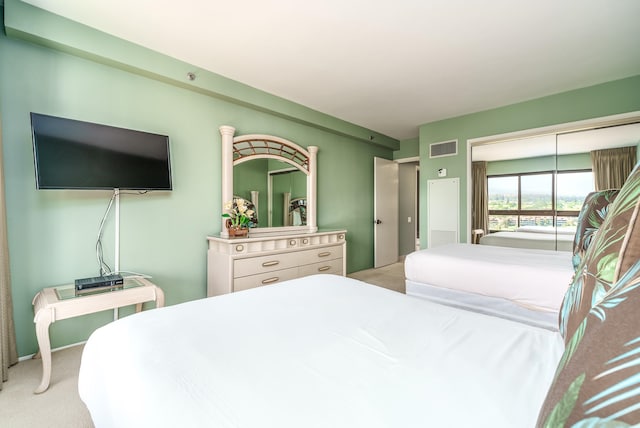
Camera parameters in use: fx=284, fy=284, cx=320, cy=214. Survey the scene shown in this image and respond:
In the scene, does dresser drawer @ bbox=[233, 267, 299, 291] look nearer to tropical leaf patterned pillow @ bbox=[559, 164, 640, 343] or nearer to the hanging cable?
the hanging cable

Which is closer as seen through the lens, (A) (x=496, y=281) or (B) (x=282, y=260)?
(A) (x=496, y=281)

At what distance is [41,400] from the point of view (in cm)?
181

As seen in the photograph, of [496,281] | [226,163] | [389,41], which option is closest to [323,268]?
[226,163]

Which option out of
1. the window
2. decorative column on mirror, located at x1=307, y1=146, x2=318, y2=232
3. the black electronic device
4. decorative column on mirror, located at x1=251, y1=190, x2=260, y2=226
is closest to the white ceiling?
decorative column on mirror, located at x1=307, y1=146, x2=318, y2=232

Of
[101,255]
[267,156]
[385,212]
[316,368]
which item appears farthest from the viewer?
[385,212]

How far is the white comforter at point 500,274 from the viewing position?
2156mm

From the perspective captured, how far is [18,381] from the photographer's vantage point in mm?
2004

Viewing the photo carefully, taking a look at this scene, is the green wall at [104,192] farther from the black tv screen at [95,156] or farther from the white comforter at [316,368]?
the white comforter at [316,368]

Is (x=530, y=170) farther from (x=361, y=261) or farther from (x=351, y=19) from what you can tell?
(x=351, y=19)

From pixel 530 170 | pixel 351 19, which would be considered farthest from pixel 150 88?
pixel 530 170

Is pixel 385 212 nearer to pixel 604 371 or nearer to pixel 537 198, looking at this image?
pixel 537 198

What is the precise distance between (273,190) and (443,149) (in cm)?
301

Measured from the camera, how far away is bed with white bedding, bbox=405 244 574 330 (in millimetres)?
2162

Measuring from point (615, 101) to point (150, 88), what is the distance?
5333mm
